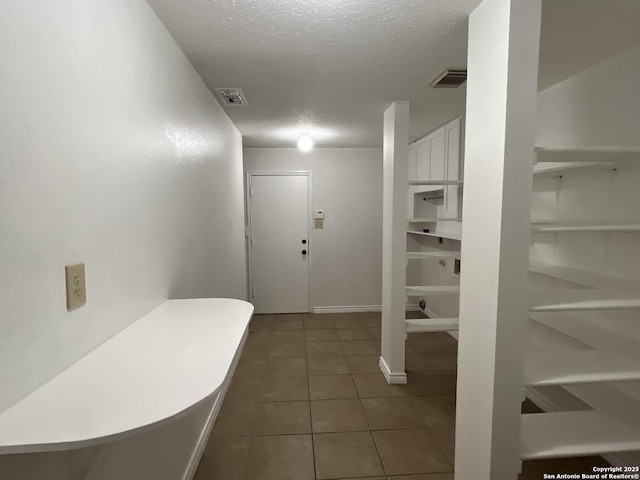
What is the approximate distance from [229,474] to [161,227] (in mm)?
1418

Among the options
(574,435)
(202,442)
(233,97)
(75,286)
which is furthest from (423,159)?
(75,286)

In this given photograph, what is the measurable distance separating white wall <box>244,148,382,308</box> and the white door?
144mm

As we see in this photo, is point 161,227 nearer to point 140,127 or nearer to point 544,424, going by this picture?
point 140,127

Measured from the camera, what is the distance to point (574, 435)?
4.77ft

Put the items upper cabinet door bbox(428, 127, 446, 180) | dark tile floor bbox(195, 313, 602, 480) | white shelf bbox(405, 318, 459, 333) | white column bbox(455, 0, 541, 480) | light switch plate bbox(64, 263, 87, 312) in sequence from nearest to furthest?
light switch plate bbox(64, 263, 87, 312) → white column bbox(455, 0, 541, 480) → dark tile floor bbox(195, 313, 602, 480) → white shelf bbox(405, 318, 459, 333) → upper cabinet door bbox(428, 127, 446, 180)

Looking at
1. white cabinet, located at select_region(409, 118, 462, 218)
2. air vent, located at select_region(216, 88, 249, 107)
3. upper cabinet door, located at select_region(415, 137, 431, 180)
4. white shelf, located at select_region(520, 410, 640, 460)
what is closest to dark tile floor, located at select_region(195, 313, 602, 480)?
white shelf, located at select_region(520, 410, 640, 460)

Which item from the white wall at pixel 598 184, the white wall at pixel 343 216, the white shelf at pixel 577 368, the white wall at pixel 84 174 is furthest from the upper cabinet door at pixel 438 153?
the white wall at pixel 84 174

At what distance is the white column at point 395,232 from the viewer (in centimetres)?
258

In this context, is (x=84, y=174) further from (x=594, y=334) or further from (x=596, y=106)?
(x=596, y=106)

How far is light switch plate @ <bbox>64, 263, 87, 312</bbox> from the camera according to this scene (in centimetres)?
85

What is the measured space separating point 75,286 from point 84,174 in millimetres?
323

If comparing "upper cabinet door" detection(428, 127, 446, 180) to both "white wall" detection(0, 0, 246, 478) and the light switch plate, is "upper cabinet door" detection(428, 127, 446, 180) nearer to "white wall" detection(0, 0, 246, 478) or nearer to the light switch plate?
"white wall" detection(0, 0, 246, 478)

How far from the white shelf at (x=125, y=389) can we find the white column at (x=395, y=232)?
1748 mm

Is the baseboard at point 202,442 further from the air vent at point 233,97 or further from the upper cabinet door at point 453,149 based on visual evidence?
the upper cabinet door at point 453,149
